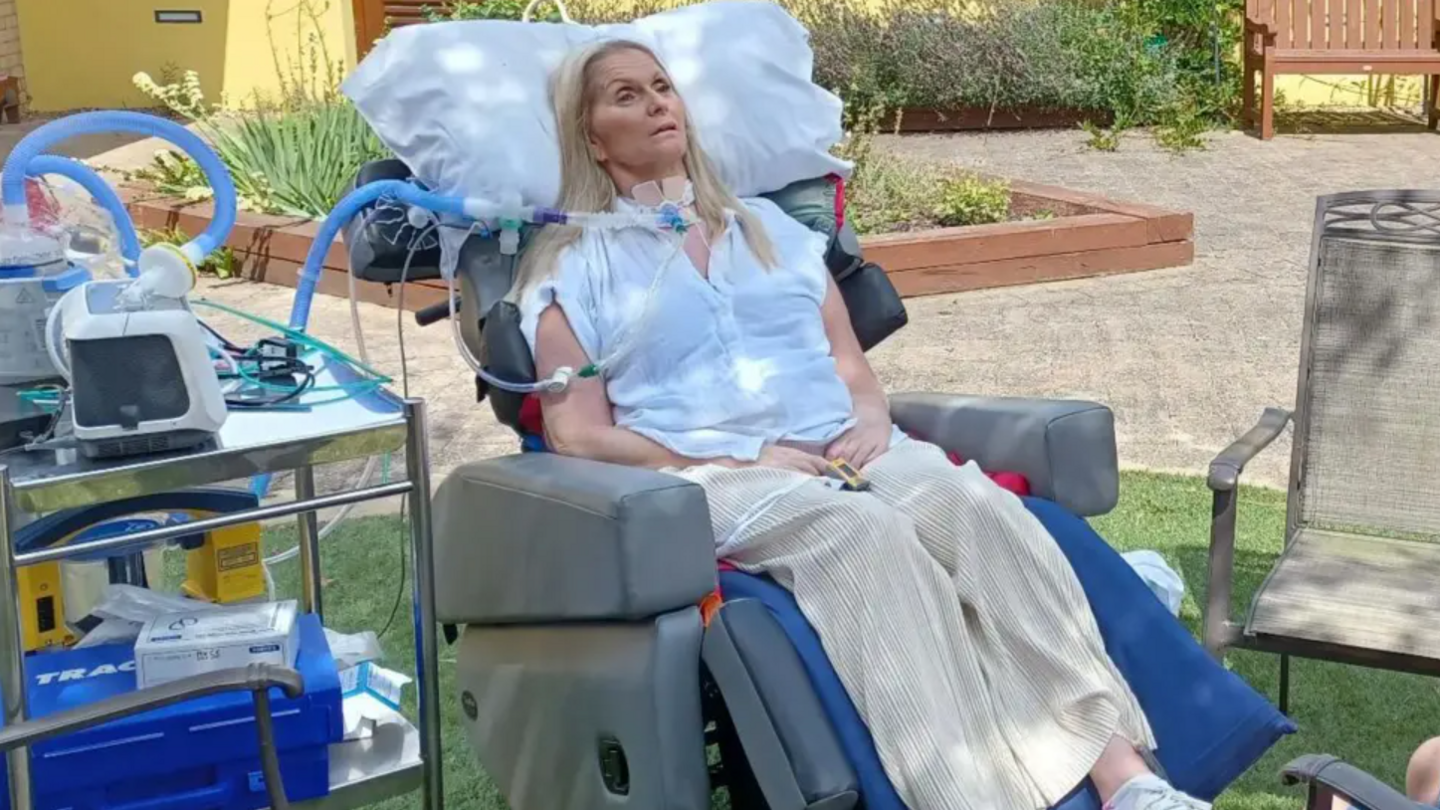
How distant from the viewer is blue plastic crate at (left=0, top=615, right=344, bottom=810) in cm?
213

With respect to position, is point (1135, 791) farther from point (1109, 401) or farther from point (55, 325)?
point (1109, 401)

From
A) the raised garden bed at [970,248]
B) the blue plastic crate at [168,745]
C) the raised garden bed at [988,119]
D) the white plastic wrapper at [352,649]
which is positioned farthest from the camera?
the raised garden bed at [988,119]

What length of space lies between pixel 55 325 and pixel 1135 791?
1.66 metres

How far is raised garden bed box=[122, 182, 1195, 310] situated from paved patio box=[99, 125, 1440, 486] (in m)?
0.08

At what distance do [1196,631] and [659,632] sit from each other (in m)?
1.65

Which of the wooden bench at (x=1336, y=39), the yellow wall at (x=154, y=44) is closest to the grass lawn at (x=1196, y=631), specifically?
the wooden bench at (x=1336, y=39)

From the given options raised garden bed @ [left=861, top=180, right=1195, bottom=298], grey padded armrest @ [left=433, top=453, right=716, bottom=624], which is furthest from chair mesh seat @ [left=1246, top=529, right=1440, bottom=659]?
raised garden bed @ [left=861, top=180, right=1195, bottom=298]

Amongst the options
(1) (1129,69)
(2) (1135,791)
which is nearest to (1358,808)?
(2) (1135,791)

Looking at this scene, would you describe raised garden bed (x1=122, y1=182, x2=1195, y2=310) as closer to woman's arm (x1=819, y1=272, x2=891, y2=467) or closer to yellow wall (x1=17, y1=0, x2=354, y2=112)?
woman's arm (x1=819, y1=272, x2=891, y2=467)

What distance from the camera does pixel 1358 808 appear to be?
1.58 m

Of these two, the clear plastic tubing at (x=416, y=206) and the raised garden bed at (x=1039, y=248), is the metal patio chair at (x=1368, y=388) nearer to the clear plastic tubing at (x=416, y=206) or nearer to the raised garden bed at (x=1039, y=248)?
the clear plastic tubing at (x=416, y=206)

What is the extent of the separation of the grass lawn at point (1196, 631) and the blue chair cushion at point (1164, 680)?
0.43 m

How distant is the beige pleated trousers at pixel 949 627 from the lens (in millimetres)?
2229

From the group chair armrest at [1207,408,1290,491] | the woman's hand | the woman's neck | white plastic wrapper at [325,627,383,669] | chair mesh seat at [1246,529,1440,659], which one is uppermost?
the woman's neck
